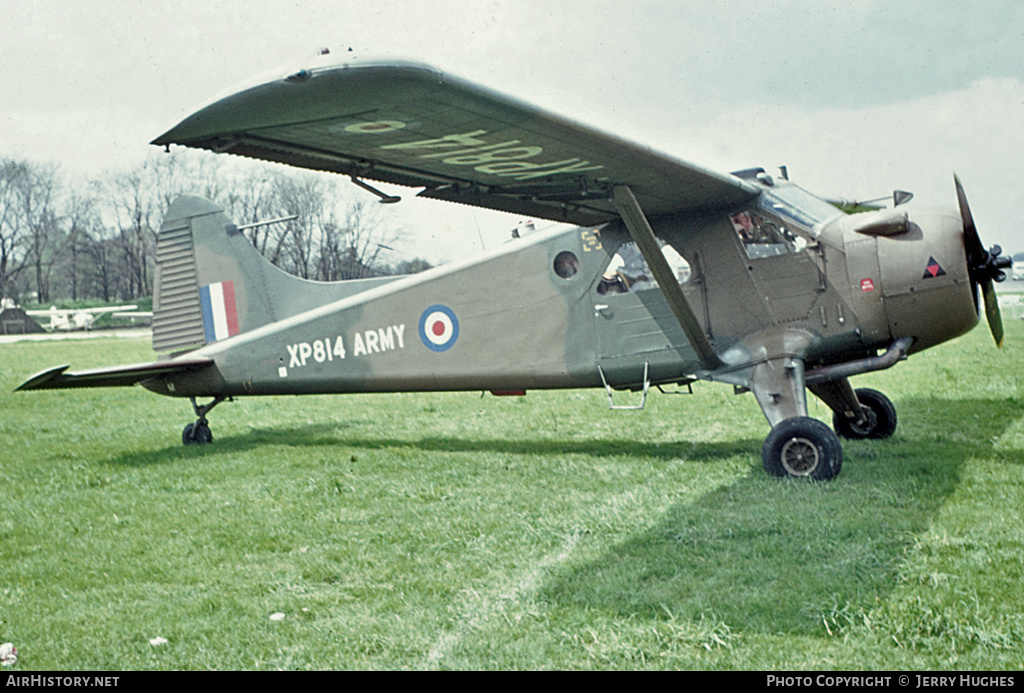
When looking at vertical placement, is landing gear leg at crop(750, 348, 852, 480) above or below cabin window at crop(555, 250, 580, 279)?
below

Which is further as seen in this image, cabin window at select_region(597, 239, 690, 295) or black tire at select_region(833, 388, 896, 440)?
black tire at select_region(833, 388, 896, 440)

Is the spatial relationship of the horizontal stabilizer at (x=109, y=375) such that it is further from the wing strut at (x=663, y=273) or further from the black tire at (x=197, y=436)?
the wing strut at (x=663, y=273)

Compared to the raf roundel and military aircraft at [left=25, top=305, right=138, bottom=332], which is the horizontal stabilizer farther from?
military aircraft at [left=25, top=305, right=138, bottom=332]

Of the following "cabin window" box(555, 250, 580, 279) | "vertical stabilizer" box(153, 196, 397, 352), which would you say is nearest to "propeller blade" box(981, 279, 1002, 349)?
"cabin window" box(555, 250, 580, 279)

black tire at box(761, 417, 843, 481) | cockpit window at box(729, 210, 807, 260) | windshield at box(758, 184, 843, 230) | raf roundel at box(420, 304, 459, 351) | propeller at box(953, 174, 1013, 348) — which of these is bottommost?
black tire at box(761, 417, 843, 481)

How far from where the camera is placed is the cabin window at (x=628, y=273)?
25.8ft

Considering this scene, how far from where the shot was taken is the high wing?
137 inches

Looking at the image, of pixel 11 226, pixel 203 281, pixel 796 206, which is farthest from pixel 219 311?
pixel 11 226

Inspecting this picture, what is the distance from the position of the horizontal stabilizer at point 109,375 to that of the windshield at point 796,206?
21.8 ft

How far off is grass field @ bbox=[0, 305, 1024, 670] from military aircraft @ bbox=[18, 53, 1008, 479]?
2.62 feet

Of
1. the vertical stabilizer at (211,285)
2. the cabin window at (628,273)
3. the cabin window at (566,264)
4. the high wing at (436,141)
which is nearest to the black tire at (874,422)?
the cabin window at (628,273)

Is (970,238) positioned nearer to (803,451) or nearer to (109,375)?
(803,451)

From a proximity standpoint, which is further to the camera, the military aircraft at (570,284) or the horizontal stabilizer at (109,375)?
the horizontal stabilizer at (109,375)

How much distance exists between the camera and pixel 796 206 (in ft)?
24.2
